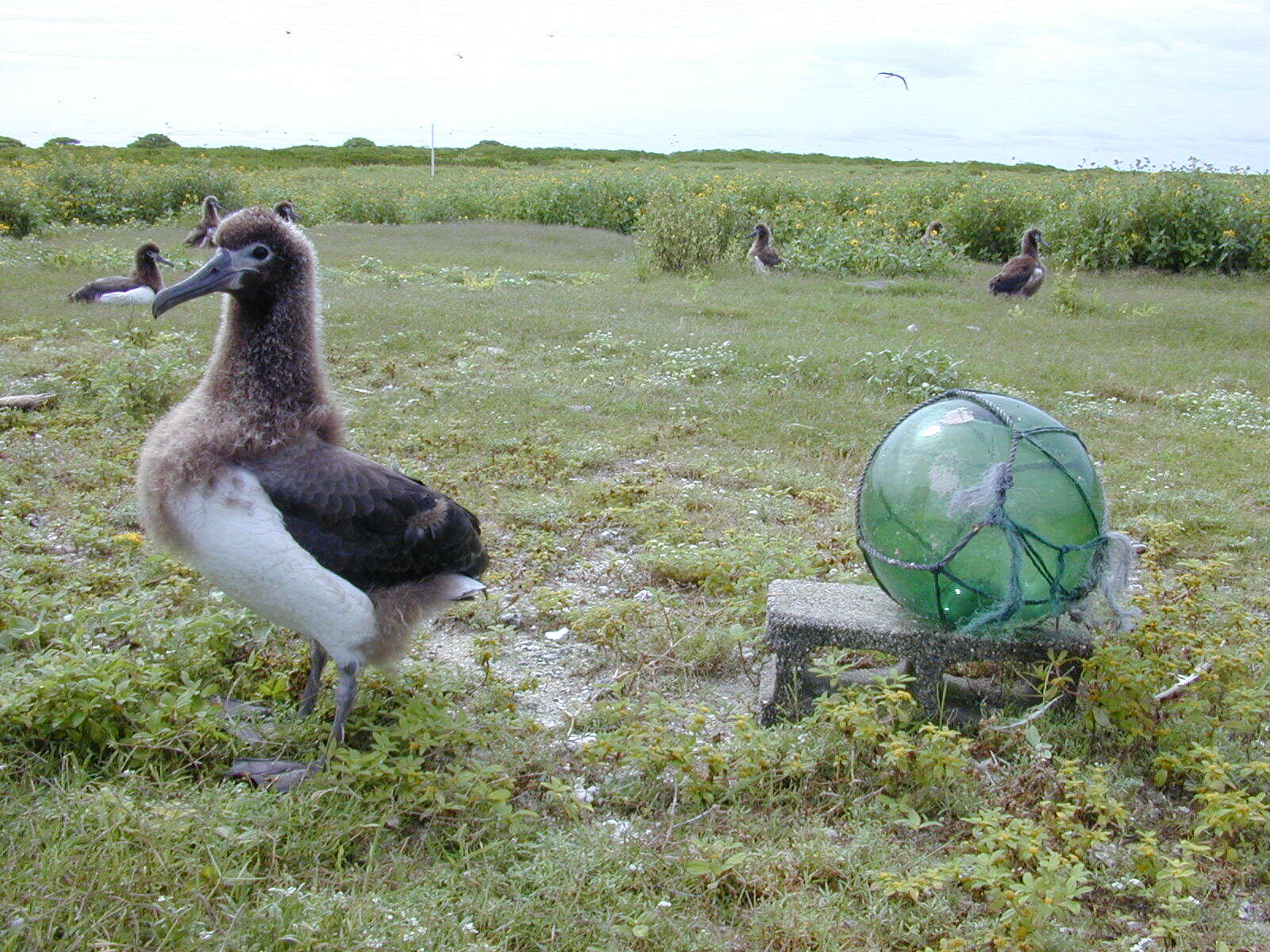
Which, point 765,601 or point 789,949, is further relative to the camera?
point 765,601

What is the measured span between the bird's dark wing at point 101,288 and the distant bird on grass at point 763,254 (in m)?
9.15

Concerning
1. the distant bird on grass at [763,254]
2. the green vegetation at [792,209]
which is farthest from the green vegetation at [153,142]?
the distant bird on grass at [763,254]

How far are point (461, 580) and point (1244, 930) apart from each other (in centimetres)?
258

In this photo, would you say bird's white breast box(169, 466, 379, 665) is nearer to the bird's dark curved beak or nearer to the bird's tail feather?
the bird's tail feather

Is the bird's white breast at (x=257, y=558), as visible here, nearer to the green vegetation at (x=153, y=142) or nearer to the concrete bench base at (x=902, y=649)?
the concrete bench base at (x=902, y=649)

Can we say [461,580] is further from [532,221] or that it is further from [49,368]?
[532,221]

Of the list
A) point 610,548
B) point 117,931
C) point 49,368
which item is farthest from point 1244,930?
point 49,368

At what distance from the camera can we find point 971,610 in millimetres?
3678

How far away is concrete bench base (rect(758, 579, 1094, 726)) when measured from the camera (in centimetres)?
378

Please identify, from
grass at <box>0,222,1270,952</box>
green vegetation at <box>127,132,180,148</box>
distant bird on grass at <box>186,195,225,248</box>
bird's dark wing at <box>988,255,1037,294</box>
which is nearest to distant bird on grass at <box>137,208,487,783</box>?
grass at <box>0,222,1270,952</box>

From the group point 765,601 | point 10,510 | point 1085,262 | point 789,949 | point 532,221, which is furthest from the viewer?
point 532,221

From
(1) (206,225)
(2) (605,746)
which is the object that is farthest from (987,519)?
(1) (206,225)

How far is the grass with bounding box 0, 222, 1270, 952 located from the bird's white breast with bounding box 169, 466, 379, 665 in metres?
0.40

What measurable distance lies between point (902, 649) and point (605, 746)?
1.14m
